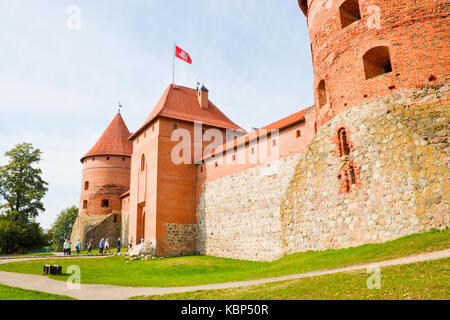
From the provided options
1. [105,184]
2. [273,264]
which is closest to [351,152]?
[273,264]

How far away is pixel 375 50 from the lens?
11102 millimetres

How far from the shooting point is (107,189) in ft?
110

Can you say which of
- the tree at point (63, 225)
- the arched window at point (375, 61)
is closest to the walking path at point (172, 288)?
the arched window at point (375, 61)

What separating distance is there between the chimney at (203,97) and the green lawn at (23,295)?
19.4 metres

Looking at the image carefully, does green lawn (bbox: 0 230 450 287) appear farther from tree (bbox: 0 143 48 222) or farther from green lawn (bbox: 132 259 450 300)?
tree (bbox: 0 143 48 222)

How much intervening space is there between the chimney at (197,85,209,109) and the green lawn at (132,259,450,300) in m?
20.3

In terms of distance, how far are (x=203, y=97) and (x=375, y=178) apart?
18.6 m

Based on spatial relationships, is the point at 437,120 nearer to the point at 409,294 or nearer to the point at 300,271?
the point at 300,271

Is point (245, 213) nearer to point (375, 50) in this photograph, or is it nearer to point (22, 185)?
point (375, 50)

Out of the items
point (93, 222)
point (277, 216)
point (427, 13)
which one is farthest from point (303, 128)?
point (93, 222)

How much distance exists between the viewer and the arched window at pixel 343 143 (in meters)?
11.1

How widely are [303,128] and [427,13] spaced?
664 cm

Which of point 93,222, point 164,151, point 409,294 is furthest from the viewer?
point 93,222

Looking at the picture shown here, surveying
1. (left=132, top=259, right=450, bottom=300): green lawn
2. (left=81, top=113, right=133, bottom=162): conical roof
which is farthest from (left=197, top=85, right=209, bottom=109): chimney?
(left=132, top=259, right=450, bottom=300): green lawn
